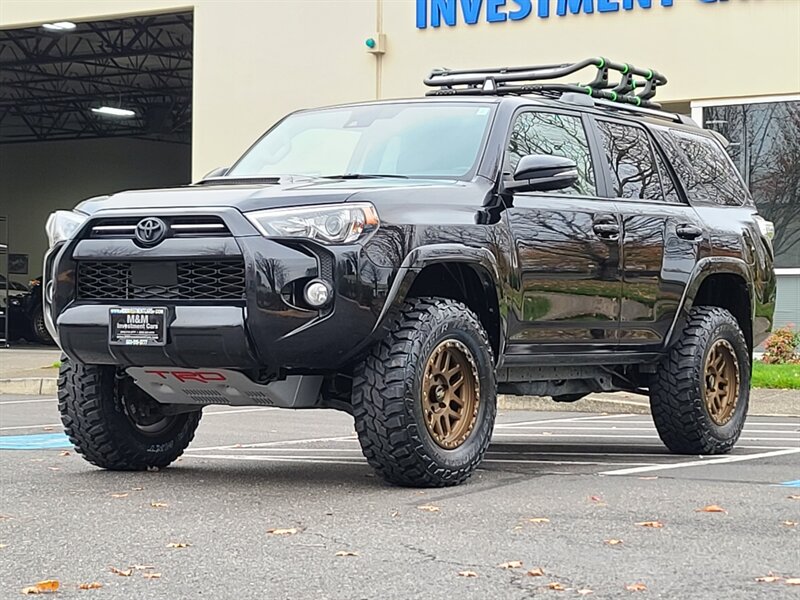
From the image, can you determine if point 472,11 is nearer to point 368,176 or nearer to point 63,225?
point 368,176

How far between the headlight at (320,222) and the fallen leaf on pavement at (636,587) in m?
2.45

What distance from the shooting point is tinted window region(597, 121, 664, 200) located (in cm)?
859

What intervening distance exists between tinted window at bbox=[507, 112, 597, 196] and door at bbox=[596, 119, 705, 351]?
201mm

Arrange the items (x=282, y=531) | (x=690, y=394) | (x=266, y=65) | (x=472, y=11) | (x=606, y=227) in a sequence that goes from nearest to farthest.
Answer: (x=282, y=531)
(x=606, y=227)
(x=690, y=394)
(x=472, y=11)
(x=266, y=65)

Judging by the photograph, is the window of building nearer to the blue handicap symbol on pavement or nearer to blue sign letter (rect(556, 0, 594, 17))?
blue sign letter (rect(556, 0, 594, 17))

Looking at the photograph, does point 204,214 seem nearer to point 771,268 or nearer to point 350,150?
point 350,150

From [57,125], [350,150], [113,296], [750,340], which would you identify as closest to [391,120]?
[350,150]

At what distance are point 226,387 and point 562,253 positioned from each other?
6.38 ft

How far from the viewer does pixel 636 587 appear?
454cm

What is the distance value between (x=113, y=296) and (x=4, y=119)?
1636 inches

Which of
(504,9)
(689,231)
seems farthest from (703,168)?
(504,9)

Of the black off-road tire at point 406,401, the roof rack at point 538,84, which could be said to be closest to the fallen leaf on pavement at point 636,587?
the black off-road tire at point 406,401

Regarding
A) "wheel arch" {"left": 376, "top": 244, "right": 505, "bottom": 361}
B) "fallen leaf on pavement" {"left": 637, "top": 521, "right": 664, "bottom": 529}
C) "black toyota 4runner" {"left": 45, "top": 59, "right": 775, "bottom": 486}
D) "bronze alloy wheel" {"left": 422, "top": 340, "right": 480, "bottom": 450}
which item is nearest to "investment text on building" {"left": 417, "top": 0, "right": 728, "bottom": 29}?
"black toyota 4runner" {"left": 45, "top": 59, "right": 775, "bottom": 486}

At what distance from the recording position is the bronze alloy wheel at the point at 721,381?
9.00 m
